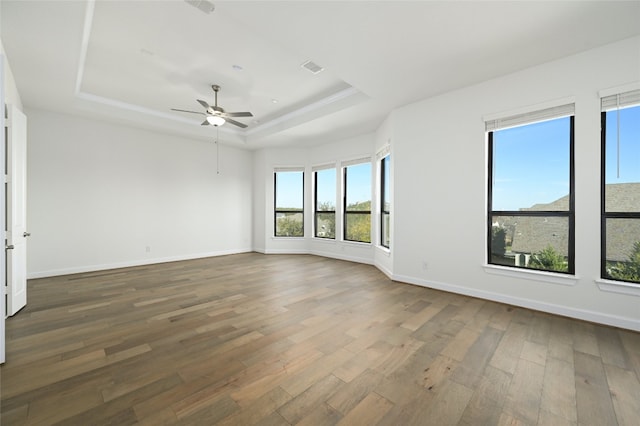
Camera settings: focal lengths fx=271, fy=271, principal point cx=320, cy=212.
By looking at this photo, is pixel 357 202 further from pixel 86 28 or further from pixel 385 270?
pixel 86 28

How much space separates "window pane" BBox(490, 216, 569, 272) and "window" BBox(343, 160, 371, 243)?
2.83 metres

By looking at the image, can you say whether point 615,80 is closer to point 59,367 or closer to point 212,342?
point 212,342

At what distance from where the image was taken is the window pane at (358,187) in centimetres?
620

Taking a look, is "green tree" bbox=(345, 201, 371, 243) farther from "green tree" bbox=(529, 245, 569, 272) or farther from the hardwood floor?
"green tree" bbox=(529, 245, 569, 272)

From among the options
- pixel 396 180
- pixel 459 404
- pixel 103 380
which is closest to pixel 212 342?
pixel 103 380

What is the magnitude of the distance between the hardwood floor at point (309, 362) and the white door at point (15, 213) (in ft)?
0.77

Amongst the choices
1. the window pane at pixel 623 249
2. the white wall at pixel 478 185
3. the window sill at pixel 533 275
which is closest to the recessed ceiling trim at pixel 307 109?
the white wall at pixel 478 185

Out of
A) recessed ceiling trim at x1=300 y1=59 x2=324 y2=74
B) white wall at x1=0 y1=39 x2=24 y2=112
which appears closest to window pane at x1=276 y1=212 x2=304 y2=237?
recessed ceiling trim at x1=300 y1=59 x2=324 y2=74

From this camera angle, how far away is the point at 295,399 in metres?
1.73

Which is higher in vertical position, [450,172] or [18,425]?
[450,172]

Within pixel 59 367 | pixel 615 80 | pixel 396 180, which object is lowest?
pixel 59 367

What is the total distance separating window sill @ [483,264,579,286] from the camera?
305cm

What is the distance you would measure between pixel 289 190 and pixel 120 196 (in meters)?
3.83

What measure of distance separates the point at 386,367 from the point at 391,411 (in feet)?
1.51
